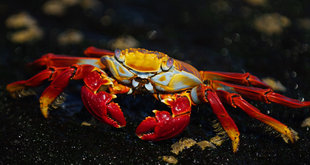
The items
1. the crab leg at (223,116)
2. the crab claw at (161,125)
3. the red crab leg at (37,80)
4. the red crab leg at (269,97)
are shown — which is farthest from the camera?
the red crab leg at (37,80)

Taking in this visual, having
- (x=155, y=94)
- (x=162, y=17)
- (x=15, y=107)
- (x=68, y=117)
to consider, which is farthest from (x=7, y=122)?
(x=162, y=17)

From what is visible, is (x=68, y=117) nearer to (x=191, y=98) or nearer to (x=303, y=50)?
(x=191, y=98)

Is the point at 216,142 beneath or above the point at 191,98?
beneath

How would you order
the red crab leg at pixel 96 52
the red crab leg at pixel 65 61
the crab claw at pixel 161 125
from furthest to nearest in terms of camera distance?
the red crab leg at pixel 96 52 → the red crab leg at pixel 65 61 → the crab claw at pixel 161 125

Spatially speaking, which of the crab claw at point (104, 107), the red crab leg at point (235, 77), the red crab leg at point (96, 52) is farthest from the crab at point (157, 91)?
the red crab leg at point (96, 52)

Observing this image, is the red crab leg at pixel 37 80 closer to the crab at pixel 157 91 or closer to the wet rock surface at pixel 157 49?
the crab at pixel 157 91
